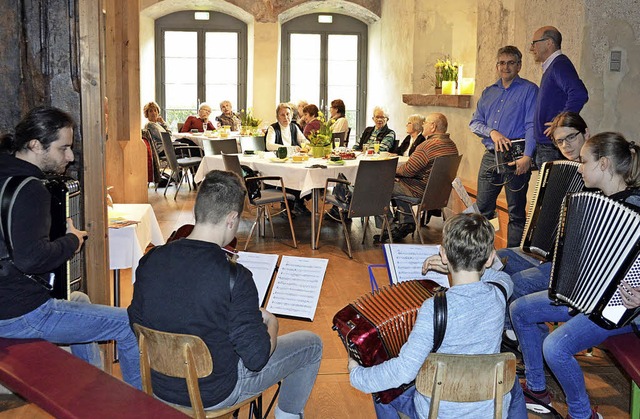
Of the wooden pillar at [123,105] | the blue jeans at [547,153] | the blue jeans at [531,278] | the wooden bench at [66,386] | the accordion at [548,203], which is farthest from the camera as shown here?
the wooden pillar at [123,105]

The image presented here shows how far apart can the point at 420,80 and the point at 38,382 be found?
9.74 meters

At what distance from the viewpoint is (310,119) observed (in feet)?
33.8

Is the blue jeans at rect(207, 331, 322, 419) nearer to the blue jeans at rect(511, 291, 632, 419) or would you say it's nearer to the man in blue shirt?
the blue jeans at rect(511, 291, 632, 419)

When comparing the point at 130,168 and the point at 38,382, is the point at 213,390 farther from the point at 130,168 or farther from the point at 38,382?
the point at 130,168

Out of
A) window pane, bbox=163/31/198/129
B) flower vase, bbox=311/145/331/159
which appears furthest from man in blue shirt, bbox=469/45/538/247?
window pane, bbox=163/31/198/129

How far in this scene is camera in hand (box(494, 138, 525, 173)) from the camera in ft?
19.0

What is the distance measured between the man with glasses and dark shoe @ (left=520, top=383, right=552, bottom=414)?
78.1 inches

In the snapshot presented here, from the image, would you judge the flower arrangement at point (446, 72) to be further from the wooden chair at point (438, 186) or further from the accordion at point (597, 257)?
the accordion at point (597, 257)

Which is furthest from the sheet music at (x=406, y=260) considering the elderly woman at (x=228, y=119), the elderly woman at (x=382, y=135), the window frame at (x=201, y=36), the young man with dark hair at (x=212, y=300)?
the window frame at (x=201, y=36)

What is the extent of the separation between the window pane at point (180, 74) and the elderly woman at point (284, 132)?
20.6 ft

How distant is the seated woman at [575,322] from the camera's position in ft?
11.1

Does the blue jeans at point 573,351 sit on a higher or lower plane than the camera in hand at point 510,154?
lower

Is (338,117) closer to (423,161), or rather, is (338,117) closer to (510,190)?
(423,161)

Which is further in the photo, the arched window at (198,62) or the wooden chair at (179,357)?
the arched window at (198,62)
